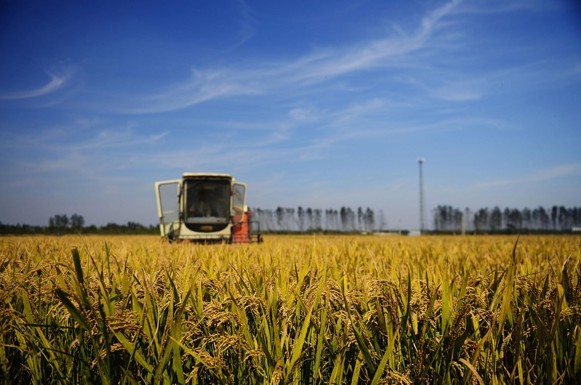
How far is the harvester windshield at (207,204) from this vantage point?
14.1 metres

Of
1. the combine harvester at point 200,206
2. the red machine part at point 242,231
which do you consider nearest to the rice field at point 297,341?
the combine harvester at point 200,206

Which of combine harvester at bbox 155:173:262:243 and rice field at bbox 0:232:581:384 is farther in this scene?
combine harvester at bbox 155:173:262:243

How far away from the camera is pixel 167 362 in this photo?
1.83 m

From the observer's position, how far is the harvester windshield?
46.1ft

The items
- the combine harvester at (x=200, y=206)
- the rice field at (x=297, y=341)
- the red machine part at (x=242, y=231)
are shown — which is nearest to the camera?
the rice field at (x=297, y=341)

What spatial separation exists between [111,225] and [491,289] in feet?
197

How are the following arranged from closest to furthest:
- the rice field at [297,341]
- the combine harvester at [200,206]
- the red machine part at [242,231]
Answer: the rice field at [297,341] < the combine harvester at [200,206] < the red machine part at [242,231]

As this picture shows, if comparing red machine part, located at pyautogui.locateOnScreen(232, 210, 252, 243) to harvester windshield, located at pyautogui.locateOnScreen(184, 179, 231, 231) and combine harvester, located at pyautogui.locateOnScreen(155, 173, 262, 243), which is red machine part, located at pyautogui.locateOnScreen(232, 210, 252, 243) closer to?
combine harvester, located at pyautogui.locateOnScreen(155, 173, 262, 243)

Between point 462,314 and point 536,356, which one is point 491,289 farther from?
point 462,314

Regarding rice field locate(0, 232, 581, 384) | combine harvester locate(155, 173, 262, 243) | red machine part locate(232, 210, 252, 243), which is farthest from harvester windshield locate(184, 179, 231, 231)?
rice field locate(0, 232, 581, 384)

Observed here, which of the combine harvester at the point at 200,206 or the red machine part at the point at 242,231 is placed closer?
the combine harvester at the point at 200,206

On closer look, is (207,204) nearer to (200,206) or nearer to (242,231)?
(200,206)

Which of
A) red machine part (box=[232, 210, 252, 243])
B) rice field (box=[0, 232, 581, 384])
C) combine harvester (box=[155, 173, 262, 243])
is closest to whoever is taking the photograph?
rice field (box=[0, 232, 581, 384])

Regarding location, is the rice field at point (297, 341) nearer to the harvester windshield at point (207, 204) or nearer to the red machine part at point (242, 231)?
the harvester windshield at point (207, 204)
